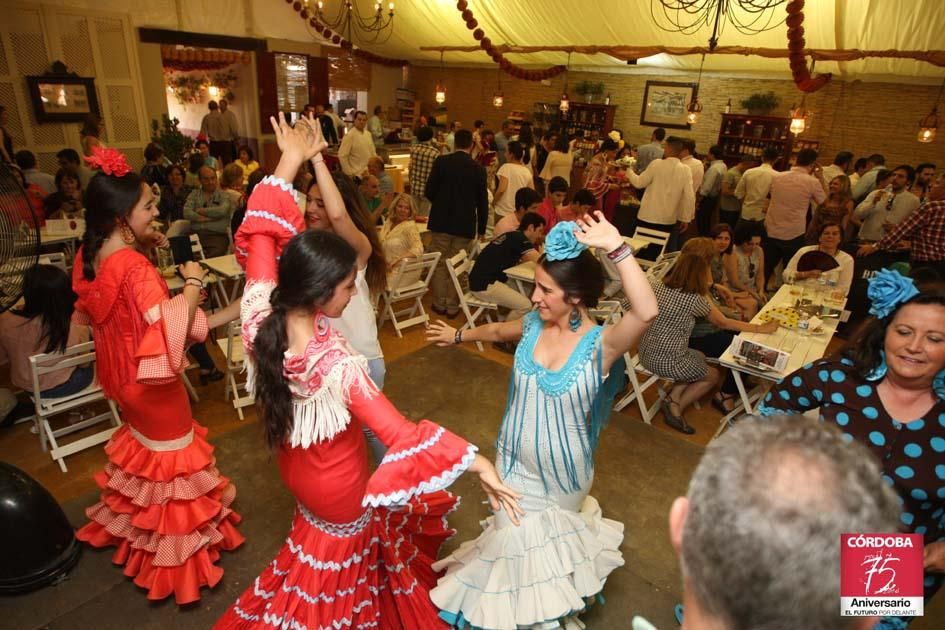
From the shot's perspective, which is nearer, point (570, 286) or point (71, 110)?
point (570, 286)

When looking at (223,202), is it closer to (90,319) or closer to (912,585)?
(90,319)

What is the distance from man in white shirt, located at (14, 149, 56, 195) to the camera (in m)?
5.95

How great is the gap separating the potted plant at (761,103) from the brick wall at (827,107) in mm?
144

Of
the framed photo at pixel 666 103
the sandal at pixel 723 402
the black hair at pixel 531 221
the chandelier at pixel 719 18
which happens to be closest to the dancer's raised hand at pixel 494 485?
the sandal at pixel 723 402

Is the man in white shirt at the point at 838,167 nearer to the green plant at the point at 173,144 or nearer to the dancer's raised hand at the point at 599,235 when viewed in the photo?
the dancer's raised hand at the point at 599,235

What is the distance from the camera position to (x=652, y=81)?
1312 centimetres

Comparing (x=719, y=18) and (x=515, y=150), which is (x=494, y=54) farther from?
(x=515, y=150)

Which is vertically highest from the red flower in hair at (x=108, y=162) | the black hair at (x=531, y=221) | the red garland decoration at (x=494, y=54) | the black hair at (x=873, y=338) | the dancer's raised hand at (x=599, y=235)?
the red garland decoration at (x=494, y=54)

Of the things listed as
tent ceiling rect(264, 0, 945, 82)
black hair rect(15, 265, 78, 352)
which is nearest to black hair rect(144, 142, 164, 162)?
black hair rect(15, 265, 78, 352)

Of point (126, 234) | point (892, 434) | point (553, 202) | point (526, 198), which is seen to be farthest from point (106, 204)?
point (553, 202)

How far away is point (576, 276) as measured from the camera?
2.14m

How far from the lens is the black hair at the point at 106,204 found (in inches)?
89.4

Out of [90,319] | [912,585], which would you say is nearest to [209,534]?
[90,319]

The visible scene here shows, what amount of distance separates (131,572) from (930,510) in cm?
330
